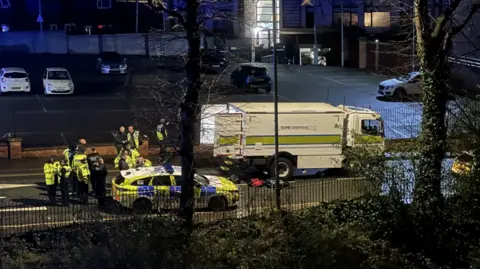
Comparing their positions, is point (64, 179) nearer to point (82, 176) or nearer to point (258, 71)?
point (82, 176)

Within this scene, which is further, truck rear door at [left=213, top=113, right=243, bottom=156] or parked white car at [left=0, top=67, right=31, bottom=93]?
parked white car at [left=0, top=67, right=31, bottom=93]

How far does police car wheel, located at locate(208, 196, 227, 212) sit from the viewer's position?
17.9 metres

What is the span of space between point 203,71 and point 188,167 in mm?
2246

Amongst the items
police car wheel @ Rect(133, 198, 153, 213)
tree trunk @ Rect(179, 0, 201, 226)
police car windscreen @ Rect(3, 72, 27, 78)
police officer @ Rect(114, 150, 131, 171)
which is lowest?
police car wheel @ Rect(133, 198, 153, 213)

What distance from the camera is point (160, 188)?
56.8ft

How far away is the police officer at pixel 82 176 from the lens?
18.5 meters

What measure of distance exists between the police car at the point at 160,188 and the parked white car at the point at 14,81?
18943 millimetres

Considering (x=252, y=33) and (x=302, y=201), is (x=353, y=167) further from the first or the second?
(x=252, y=33)

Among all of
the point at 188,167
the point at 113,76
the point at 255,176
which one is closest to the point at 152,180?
the point at 188,167

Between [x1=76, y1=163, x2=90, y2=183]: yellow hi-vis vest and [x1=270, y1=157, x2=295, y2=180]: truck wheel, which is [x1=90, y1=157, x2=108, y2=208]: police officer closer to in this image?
[x1=76, y1=163, x2=90, y2=183]: yellow hi-vis vest

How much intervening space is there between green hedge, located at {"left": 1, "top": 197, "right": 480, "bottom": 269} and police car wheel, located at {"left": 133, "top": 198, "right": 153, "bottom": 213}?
1581mm

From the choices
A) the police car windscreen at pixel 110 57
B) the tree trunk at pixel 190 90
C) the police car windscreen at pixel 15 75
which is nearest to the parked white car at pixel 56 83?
the police car windscreen at pixel 15 75

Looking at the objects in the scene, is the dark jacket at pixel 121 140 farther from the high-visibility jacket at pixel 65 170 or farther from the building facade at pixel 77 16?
the building facade at pixel 77 16

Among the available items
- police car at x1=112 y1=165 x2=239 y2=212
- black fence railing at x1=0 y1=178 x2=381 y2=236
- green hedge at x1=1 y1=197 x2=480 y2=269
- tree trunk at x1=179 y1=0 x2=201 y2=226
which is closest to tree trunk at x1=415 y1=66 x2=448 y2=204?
green hedge at x1=1 y1=197 x2=480 y2=269
